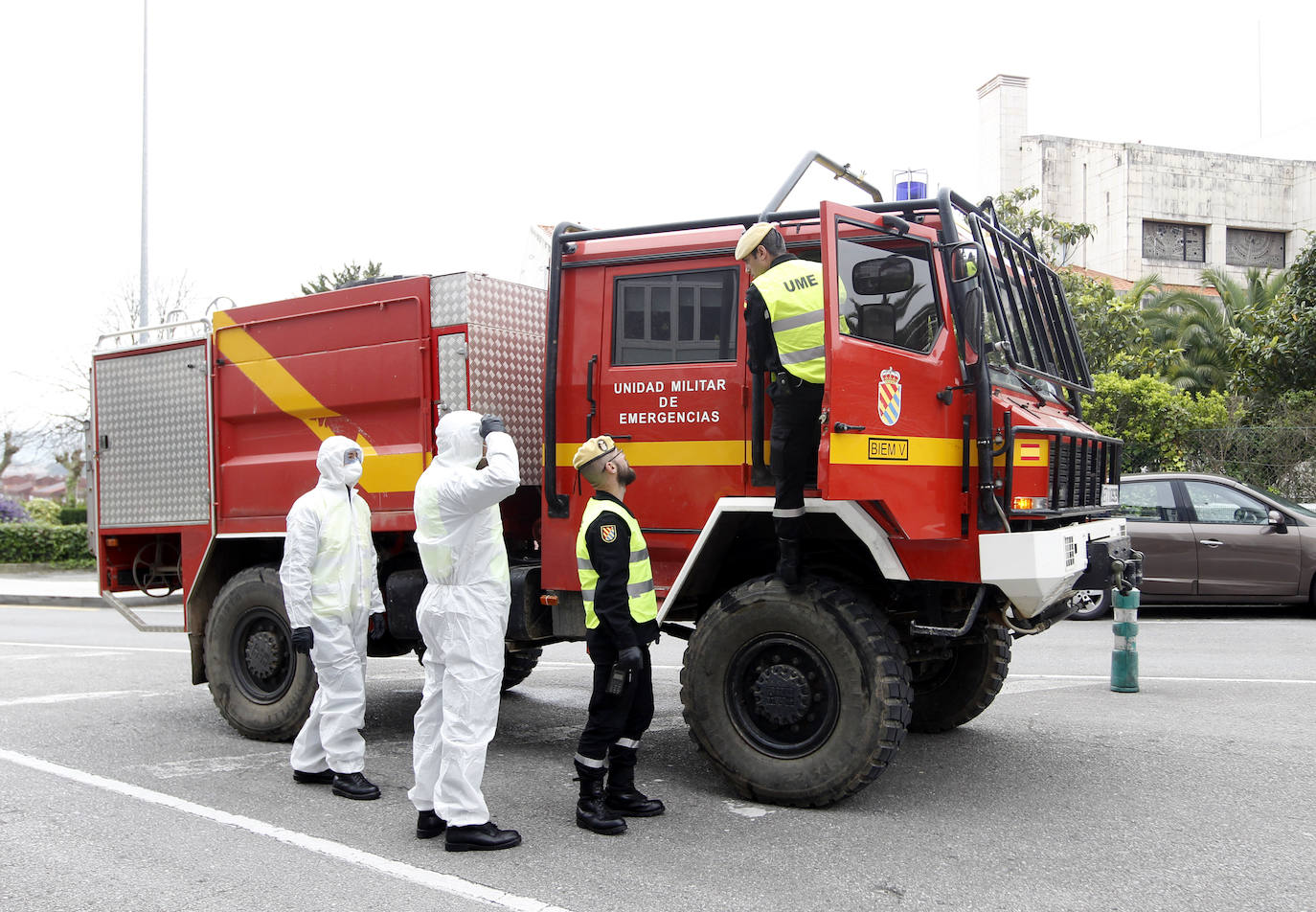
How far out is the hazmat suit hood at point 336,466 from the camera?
19.2ft

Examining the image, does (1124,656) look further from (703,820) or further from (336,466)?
(336,466)

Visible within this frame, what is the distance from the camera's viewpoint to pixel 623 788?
16.4 ft

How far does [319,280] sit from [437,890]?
2769 centimetres

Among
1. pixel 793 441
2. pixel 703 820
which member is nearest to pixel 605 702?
pixel 703 820

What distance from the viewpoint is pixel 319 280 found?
29.8m

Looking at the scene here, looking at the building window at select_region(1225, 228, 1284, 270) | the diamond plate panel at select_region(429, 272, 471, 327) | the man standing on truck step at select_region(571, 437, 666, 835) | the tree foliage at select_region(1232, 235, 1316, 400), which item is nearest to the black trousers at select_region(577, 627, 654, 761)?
the man standing on truck step at select_region(571, 437, 666, 835)

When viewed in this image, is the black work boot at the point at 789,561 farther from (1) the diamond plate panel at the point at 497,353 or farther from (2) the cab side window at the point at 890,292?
(1) the diamond plate panel at the point at 497,353

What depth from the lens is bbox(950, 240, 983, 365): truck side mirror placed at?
4.84 m

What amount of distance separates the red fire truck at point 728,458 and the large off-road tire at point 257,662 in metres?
0.02

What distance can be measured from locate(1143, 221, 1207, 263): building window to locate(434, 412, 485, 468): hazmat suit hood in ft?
116

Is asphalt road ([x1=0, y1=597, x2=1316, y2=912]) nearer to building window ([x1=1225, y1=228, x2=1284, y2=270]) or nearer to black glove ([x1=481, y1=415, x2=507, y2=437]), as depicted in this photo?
black glove ([x1=481, y1=415, x2=507, y2=437])

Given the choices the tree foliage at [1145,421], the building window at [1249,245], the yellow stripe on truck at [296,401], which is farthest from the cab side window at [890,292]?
the building window at [1249,245]

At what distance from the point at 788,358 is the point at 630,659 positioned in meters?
1.46

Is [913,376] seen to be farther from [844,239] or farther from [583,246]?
[583,246]
